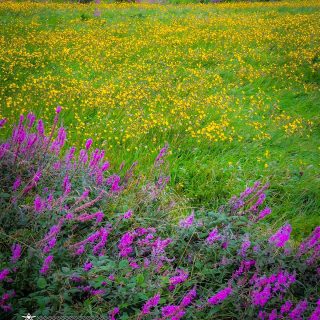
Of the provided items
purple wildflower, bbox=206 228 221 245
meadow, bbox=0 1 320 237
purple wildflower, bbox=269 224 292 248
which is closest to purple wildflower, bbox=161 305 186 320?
purple wildflower, bbox=206 228 221 245

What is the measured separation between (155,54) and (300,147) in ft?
18.2

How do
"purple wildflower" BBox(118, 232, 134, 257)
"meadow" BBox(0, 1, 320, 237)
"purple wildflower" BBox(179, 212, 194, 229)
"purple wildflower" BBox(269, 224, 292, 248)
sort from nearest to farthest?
"purple wildflower" BBox(118, 232, 134, 257) < "purple wildflower" BBox(269, 224, 292, 248) < "purple wildflower" BBox(179, 212, 194, 229) < "meadow" BBox(0, 1, 320, 237)

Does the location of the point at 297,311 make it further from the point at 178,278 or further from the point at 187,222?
the point at 187,222

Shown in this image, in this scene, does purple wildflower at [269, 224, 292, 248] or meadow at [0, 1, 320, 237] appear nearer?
purple wildflower at [269, 224, 292, 248]

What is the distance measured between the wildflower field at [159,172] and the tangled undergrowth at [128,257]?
0.06ft

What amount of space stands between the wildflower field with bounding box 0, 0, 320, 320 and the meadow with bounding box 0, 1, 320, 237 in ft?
0.13

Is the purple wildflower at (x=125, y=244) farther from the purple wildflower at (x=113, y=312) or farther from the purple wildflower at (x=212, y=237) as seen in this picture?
the purple wildflower at (x=212, y=237)

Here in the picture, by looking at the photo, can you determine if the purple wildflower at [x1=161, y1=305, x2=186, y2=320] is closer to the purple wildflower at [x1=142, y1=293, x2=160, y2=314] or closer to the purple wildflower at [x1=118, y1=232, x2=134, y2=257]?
the purple wildflower at [x1=142, y1=293, x2=160, y2=314]

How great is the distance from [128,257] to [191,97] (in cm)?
496

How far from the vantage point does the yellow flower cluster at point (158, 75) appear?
5945 millimetres

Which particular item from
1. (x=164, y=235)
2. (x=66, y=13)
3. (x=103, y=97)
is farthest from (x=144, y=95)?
(x=66, y=13)

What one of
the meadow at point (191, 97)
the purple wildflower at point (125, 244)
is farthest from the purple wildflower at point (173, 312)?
the meadow at point (191, 97)

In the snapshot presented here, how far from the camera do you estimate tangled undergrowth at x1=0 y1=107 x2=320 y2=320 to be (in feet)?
7.57

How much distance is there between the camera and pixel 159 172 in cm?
454
